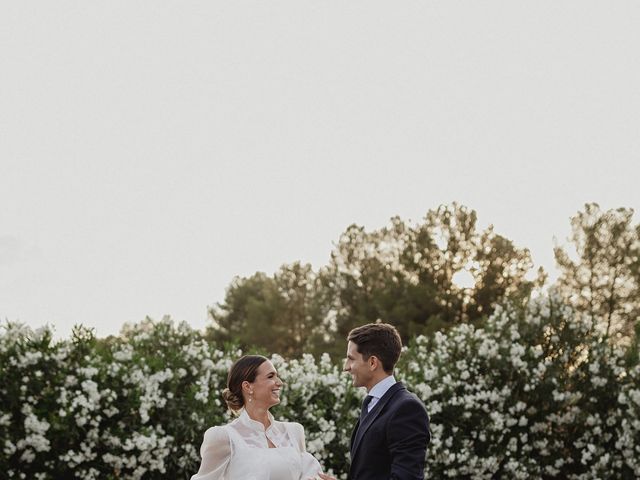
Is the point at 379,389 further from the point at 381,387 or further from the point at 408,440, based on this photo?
the point at 408,440

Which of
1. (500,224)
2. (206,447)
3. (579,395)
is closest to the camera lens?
(206,447)

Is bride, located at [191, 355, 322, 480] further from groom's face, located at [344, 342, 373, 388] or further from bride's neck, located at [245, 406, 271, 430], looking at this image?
groom's face, located at [344, 342, 373, 388]

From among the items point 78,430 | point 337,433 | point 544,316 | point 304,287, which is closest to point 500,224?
point 304,287

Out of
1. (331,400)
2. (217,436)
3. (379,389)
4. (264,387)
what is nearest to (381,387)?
(379,389)

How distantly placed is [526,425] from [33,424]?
7198 millimetres

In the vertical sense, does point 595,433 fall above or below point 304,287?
below

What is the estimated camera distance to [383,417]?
13.8ft

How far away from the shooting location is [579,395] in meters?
12.5

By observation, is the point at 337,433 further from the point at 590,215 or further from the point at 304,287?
the point at 304,287

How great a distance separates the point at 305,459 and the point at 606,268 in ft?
86.8

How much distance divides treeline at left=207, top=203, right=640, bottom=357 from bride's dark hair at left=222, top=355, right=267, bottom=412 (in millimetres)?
22059

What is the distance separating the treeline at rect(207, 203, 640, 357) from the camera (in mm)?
29250

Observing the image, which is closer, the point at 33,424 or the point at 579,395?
the point at 33,424

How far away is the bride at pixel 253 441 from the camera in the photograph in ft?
15.6
